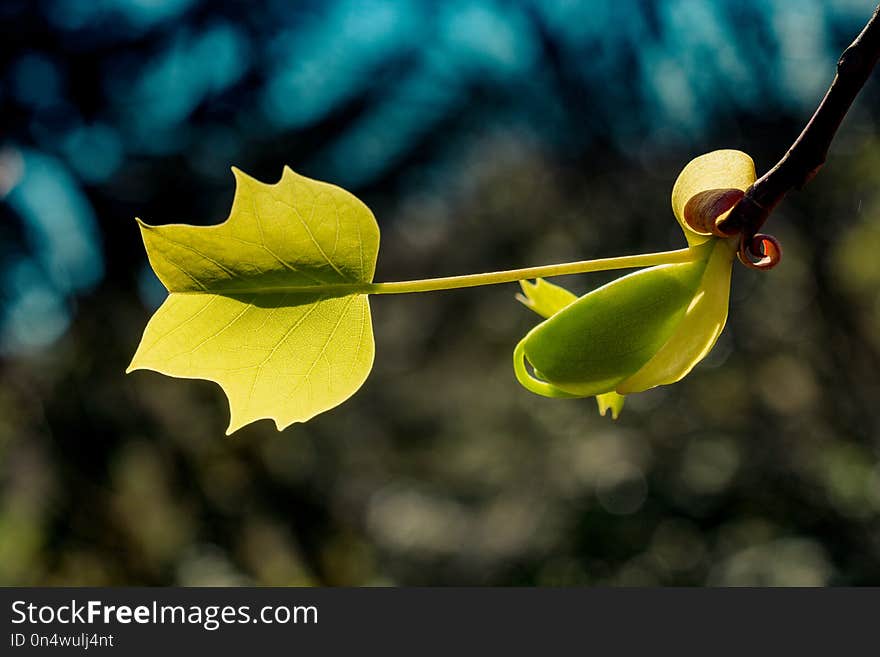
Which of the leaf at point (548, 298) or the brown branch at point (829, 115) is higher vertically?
the leaf at point (548, 298)

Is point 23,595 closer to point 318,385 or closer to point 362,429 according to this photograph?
point 362,429

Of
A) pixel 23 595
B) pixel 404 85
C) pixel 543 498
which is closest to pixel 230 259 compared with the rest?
pixel 23 595

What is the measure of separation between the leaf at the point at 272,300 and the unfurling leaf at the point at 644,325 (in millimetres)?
78

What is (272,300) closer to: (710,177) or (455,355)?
(710,177)

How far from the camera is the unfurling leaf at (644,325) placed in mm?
316

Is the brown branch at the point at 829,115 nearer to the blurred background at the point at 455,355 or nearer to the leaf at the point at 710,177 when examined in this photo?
the leaf at the point at 710,177

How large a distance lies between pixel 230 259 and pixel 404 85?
3.31 meters

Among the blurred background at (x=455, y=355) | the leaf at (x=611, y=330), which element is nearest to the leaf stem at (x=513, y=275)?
the leaf at (x=611, y=330)

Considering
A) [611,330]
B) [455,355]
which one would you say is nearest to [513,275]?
[611,330]

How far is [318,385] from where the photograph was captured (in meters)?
0.35

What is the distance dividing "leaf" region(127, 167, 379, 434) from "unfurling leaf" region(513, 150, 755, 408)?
0.08m

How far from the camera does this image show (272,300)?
0.35 meters

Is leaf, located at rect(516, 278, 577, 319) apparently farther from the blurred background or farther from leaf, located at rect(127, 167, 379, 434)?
the blurred background

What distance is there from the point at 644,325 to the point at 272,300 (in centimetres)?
15
